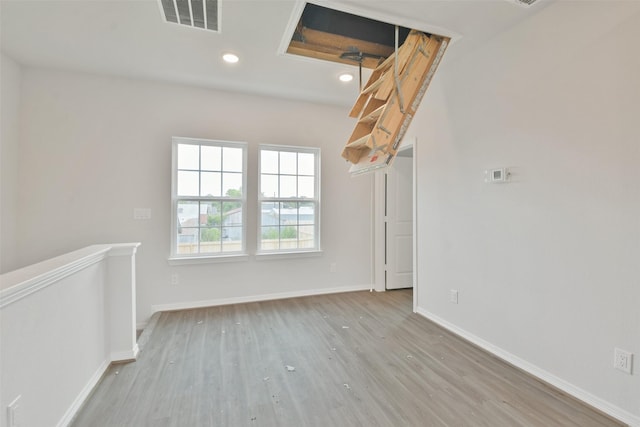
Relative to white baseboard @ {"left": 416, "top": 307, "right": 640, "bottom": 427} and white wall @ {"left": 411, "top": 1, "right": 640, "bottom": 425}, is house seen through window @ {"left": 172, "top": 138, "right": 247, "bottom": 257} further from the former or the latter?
white baseboard @ {"left": 416, "top": 307, "right": 640, "bottom": 427}

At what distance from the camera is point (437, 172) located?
3.06m

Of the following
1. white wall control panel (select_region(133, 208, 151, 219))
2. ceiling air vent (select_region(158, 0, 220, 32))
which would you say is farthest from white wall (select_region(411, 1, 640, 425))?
white wall control panel (select_region(133, 208, 151, 219))

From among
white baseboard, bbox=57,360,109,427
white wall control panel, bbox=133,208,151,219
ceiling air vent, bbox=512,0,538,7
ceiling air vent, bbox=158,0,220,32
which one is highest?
ceiling air vent, bbox=158,0,220,32

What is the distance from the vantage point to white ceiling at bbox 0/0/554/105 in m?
2.04

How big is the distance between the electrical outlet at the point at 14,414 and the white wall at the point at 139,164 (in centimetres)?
212

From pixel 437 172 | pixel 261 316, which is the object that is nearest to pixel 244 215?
pixel 261 316

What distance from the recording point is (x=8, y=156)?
9.07ft

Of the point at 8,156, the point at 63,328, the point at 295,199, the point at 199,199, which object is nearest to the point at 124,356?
the point at 63,328

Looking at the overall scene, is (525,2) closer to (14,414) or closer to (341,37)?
(341,37)

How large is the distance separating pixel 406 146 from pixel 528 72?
4.92 feet

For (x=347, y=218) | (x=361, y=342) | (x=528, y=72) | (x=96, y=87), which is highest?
(x=96, y=87)

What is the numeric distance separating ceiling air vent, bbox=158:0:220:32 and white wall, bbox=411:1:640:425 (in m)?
2.29

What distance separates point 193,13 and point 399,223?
11.5 ft

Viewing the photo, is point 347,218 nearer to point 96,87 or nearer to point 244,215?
point 244,215
